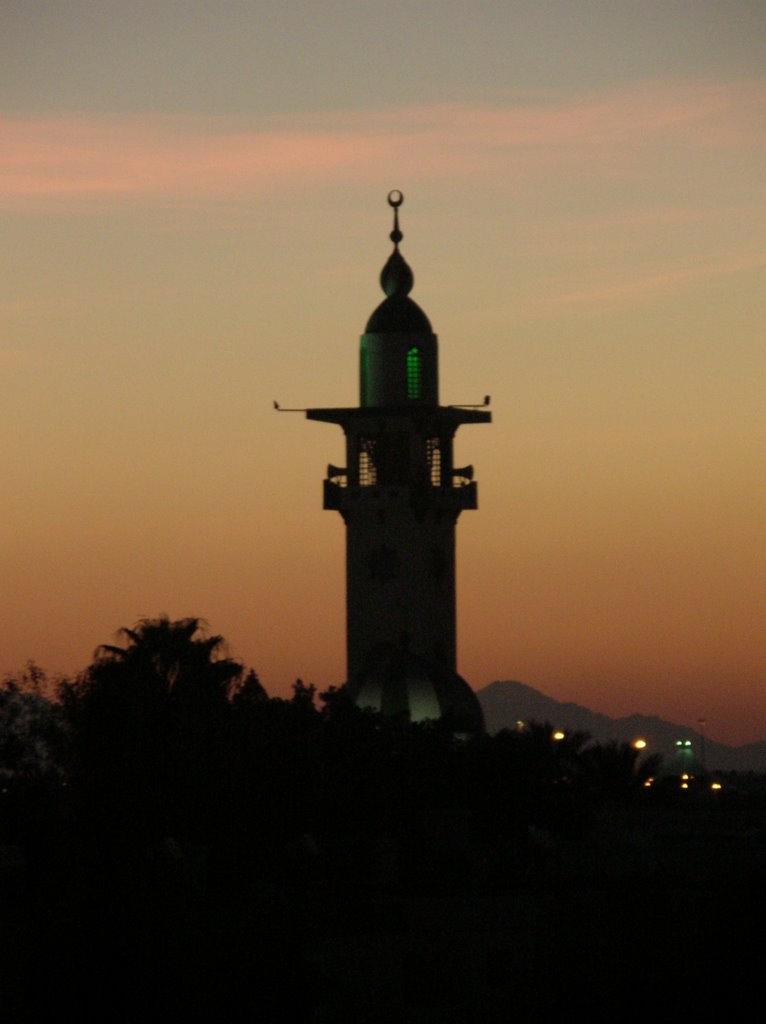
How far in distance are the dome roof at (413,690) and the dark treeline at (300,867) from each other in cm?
1422

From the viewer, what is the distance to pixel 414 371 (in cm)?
11319

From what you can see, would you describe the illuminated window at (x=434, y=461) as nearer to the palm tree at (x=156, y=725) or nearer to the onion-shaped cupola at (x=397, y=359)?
the onion-shaped cupola at (x=397, y=359)

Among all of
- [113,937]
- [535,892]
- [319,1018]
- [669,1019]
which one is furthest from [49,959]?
[535,892]

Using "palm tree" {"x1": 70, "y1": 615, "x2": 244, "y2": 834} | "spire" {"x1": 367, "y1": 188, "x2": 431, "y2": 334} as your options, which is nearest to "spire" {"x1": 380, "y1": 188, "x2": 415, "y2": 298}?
"spire" {"x1": 367, "y1": 188, "x2": 431, "y2": 334}

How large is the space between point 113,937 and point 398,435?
6777cm

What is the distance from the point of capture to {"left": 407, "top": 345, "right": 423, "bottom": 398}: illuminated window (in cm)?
11288

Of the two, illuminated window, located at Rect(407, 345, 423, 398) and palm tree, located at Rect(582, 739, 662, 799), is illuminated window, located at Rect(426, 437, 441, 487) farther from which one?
palm tree, located at Rect(582, 739, 662, 799)

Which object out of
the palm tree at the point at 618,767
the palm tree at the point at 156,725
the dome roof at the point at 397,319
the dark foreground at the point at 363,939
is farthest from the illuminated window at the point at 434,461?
the dark foreground at the point at 363,939

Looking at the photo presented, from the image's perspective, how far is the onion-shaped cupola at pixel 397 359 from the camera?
11269cm

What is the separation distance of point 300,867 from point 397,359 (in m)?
54.8

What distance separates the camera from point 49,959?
147ft

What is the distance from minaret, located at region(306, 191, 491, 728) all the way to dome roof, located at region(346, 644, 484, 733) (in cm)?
201

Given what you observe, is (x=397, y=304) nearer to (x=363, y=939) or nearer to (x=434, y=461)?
(x=434, y=461)

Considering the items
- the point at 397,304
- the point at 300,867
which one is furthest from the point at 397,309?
the point at 300,867
